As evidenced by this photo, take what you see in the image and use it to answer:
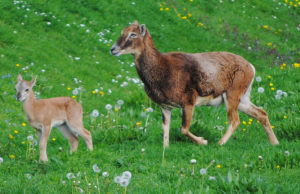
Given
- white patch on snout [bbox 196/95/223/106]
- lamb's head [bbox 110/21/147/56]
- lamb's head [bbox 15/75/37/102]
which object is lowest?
white patch on snout [bbox 196/95/223/106]

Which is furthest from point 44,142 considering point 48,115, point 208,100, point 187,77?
point 208,100

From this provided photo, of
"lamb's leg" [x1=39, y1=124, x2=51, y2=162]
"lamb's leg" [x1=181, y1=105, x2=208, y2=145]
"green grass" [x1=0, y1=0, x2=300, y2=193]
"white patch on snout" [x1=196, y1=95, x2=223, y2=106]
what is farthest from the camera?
"white patch on snout" [x1=196, y1=95, x2=223, y2=106]

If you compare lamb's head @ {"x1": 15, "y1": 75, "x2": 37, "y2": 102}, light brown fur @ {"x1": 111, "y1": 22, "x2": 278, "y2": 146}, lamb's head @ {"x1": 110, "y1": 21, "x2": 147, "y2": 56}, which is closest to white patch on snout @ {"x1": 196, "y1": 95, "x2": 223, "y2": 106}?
light brown fur @ {"x1": 111, "y1": 22, "x2": 278, "y2": 146}

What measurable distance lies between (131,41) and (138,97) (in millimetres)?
3054

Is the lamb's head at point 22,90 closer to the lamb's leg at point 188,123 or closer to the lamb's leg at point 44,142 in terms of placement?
the lamb's leg at point 44,142

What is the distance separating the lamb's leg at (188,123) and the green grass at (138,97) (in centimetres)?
21

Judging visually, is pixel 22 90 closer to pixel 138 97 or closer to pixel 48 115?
pixel 48 115

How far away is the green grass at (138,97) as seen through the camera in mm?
6570

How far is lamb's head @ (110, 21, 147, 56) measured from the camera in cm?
808

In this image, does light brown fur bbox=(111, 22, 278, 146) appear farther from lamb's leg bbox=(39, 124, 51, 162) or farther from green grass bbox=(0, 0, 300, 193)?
lamb's leg bbox=(39, 124, 51, 162)

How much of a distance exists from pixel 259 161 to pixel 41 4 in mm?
10594

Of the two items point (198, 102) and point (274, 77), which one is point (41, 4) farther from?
point (198, 102)

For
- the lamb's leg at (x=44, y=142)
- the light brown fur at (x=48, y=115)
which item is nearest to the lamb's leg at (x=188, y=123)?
the light brown fur at (x=48, y=115)

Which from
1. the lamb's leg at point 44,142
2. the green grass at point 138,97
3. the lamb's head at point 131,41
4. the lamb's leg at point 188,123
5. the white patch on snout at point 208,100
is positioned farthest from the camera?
the white patch on snout at point 208,100
